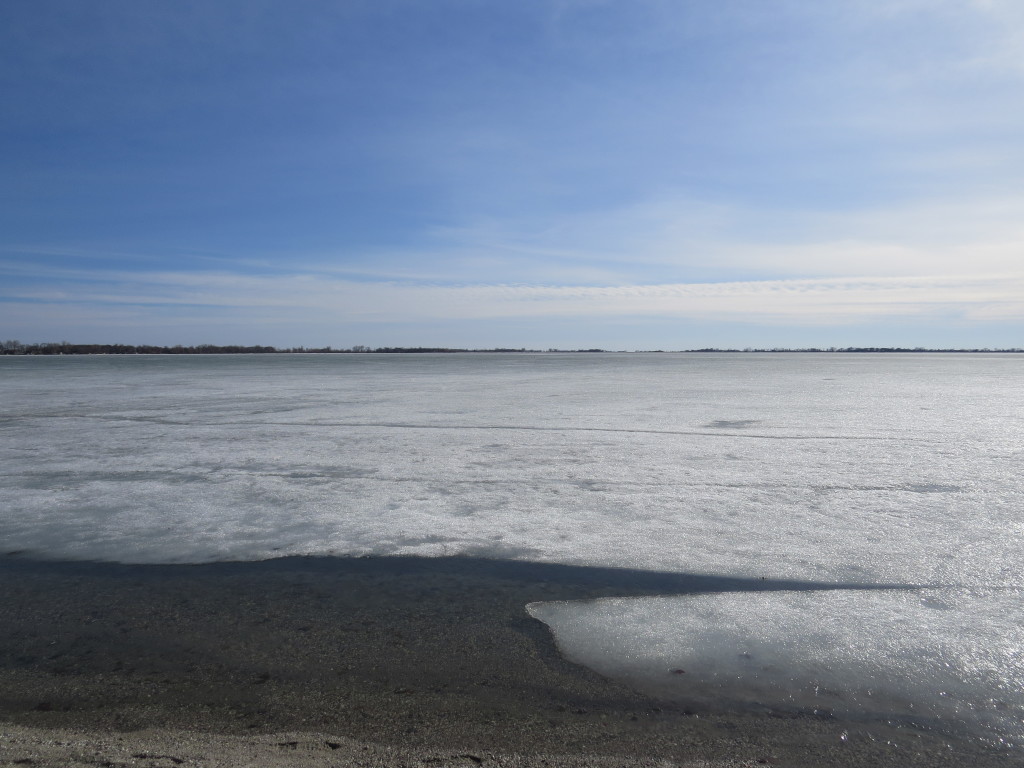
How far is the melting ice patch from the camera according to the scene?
200 centimetres

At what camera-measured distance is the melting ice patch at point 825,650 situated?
200cm

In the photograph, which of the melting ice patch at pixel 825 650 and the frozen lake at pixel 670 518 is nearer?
the melting ice patch at pixel 825 650

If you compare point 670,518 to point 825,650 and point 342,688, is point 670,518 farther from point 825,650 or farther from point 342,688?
point 342,688

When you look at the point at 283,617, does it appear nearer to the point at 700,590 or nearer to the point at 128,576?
the point at 128,576

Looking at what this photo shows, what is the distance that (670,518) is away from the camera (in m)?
4.02

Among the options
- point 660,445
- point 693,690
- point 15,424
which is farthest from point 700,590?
point 15,424

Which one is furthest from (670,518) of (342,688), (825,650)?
(342,688)

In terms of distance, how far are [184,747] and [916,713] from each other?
2.09 metres

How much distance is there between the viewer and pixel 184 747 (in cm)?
170

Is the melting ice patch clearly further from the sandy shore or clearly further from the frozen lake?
the sandy shore

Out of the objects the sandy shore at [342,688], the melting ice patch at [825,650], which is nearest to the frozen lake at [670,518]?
the melting ice patch at [825,650]

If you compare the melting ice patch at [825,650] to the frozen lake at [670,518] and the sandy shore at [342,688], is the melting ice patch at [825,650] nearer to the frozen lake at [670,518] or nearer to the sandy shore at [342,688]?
the frozen lake at [670,518]

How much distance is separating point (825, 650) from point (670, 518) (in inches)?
66.2

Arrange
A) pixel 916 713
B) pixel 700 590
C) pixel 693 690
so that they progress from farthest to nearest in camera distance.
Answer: pixel 700 590 < pixel 693 690 < pixel 916 713
